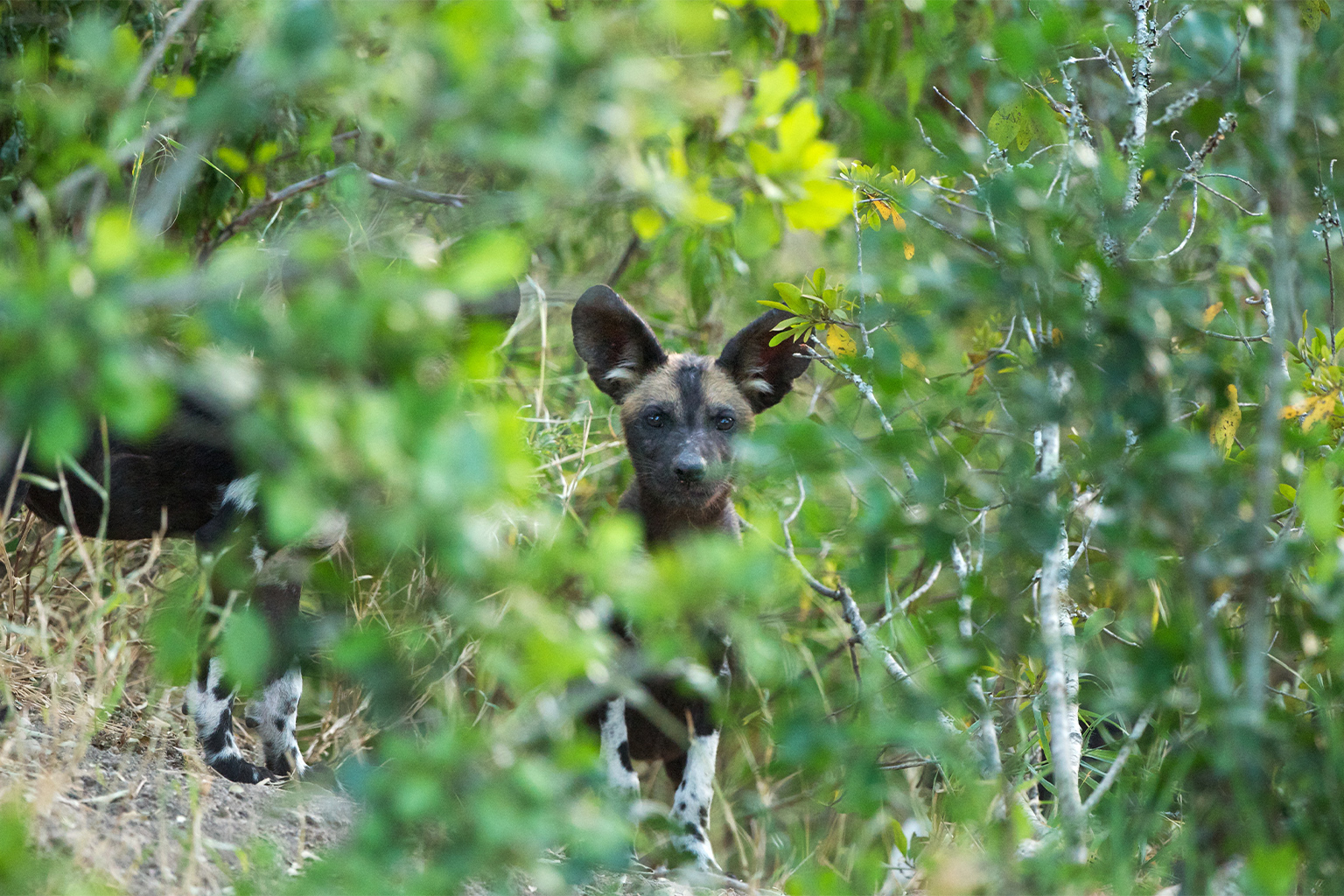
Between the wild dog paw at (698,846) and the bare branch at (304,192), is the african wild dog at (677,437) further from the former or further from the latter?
the bare branch at (304,192)

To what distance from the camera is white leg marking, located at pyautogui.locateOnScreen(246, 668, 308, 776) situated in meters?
4.70

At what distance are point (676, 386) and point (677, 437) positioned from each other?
12.2 inches

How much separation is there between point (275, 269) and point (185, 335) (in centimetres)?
158

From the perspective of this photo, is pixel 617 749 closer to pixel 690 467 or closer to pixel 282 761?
pixel 690 467

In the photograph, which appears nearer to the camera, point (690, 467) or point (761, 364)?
point (690, 467)

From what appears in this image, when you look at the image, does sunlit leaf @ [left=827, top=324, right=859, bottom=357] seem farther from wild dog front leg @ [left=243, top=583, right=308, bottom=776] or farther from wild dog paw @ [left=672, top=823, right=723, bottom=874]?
wild dog front leg @ [left=243, top=583, right=308, bottom=776]

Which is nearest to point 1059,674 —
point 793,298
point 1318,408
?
point 1318,408

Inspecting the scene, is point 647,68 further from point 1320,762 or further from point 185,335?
point 1320,762

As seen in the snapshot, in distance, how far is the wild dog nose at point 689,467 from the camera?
4.79 m

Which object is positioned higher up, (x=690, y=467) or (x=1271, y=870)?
(x=1271, y=870)

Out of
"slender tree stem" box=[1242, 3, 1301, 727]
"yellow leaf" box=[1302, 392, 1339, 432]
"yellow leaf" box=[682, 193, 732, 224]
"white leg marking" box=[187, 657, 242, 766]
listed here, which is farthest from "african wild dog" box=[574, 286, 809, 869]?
"yellow leaf" box=[682, 193, 732, 224]

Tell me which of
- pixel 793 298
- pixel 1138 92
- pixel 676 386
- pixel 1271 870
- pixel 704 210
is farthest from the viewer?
pixel 676 386

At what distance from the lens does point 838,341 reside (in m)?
4.35

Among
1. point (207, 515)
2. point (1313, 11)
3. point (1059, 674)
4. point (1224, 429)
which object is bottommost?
point (207, 515)
